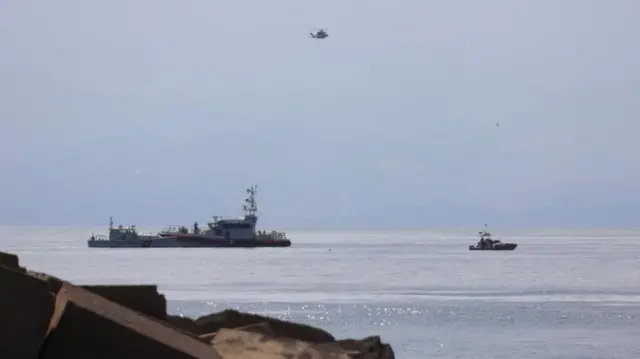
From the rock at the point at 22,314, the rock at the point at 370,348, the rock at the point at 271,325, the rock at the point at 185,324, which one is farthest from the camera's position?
the rock at the point at 271,325

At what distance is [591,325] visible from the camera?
42.8 metres

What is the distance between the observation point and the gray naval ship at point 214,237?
120312 millimetres

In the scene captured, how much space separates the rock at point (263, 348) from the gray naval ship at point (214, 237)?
107 m

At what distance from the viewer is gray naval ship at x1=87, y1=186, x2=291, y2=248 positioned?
120 m

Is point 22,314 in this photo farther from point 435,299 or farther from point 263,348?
point 435,299

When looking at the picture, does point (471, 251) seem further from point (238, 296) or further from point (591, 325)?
point (591, 325)

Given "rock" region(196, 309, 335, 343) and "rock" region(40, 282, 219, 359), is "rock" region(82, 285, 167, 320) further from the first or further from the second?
"rock" region(40, 282, 219, 359)

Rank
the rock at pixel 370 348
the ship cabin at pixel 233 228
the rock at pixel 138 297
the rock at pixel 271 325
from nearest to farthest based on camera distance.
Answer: the rock at pixel 138 297 < the rock at pixel 370 348 < the rock at pixel 271 325 < the ship cabin at pixel 233 228

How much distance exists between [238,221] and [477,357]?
3472 inches

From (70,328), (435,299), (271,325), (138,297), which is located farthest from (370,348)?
(435,299)

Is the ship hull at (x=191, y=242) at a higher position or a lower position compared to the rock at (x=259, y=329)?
higher

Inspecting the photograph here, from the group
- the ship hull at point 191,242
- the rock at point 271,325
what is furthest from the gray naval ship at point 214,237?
the rock at point 271,325

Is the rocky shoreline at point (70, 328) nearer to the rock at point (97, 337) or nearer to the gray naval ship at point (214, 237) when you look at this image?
the rock at point (97, 337)

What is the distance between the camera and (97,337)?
780 centimetres
